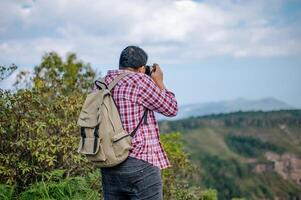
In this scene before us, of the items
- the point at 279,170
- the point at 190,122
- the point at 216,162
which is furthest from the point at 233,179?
the point at 190,122

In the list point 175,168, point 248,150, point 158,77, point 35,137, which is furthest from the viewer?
point 248,150

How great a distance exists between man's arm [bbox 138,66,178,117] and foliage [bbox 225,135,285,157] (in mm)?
127607

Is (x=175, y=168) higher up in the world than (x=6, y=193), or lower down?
lower down

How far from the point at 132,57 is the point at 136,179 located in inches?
34.7

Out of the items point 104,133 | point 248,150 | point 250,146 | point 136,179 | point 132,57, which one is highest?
point 132,57

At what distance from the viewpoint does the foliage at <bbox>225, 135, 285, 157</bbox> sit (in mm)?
130150

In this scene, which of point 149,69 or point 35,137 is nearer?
point 149,69

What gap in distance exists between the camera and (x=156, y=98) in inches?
135

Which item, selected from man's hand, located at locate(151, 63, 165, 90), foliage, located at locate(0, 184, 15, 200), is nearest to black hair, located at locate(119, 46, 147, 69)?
man's hand, located at locate(151, 63, 165, 90)

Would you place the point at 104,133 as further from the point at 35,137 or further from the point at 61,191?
the point at 35,137

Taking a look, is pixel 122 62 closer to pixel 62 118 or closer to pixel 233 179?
pixel 62 118

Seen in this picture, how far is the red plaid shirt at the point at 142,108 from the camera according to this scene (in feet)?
11.1

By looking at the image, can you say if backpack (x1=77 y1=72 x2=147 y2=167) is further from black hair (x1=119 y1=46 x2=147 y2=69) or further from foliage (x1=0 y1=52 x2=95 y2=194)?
foliage (x1=0 y1=52 x2=95 y2=194)

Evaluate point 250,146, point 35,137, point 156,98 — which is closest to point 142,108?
point 156,98
